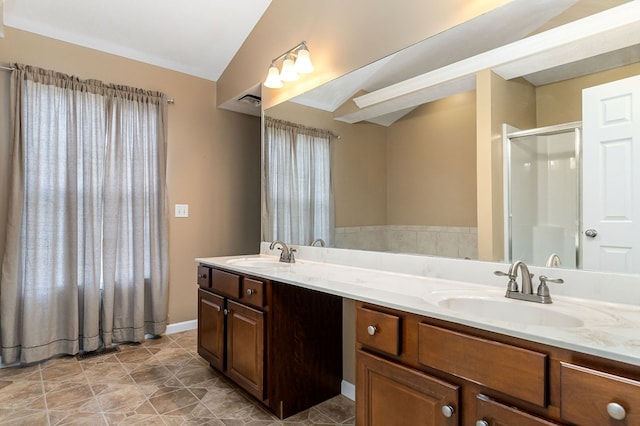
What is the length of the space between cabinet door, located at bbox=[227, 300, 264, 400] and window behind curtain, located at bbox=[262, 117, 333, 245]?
0.70 meters

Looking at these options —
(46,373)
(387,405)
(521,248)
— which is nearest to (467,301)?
(521,248)

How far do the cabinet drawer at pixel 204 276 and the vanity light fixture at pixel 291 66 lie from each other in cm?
137

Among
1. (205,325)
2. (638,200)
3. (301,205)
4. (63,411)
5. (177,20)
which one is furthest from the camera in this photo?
(177,20)

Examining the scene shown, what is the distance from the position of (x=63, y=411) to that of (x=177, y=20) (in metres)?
2.70

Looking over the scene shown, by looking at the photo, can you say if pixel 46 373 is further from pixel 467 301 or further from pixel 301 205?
pixel 467 301

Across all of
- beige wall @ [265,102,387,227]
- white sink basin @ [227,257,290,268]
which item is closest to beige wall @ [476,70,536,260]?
beige wall @ [265,102,387,227]

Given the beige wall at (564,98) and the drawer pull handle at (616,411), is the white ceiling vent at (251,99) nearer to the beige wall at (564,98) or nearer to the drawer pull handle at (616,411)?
the beige wall at (564,98)

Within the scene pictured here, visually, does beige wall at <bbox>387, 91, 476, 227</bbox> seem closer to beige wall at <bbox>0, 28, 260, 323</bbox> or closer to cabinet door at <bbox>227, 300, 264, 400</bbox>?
cabinet door at <bbox>227, 300, 264, 400</bbox>

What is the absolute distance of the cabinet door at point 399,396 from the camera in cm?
107

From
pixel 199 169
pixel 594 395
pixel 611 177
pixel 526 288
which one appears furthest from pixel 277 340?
pixel 199 169

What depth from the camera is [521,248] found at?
144 centimetres

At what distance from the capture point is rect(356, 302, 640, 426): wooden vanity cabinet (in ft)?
2.58

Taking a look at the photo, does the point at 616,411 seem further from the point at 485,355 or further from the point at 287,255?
the point at 287,255

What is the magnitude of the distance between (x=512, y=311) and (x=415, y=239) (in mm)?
633
